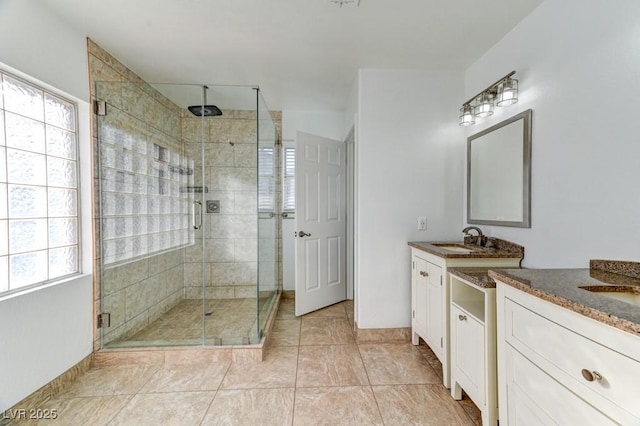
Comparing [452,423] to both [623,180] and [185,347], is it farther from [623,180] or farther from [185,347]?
[185,347]

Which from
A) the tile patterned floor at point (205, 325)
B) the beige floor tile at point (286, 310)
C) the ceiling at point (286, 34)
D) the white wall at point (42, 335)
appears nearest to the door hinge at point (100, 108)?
the ceiling at point (286, 34)

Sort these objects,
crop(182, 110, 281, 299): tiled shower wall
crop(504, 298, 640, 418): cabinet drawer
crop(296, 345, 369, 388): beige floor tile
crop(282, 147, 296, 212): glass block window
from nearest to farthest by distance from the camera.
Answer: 1. crop(504, 298, 640, 418): cabinet drawer
2. crop(296, 345, 369, 388): beige floor tile
3. crop(182, 110, 281, 299): tiled shower wall
4. crop(282, 147, 296, 212): glass block window

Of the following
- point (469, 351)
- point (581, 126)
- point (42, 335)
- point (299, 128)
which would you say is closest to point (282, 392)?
point (469, 351)

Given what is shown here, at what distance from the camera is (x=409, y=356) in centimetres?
221

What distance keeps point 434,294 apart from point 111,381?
230 cm

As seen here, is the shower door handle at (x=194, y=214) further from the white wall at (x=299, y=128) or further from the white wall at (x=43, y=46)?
the white wall at (x=43, y=46)

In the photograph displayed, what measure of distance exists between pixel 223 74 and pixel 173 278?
7.06 feet

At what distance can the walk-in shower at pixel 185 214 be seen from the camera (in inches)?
89.4

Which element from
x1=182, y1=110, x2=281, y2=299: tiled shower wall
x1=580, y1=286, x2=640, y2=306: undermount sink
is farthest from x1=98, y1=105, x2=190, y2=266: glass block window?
x1=580, y1=286, x2=640, y2=306: undermount sink

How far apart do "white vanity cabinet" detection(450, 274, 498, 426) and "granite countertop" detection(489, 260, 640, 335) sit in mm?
258

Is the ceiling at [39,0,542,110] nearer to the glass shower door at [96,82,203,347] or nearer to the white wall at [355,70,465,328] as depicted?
the white wall at [355,70,465,328]

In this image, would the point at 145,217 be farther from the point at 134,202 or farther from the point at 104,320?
the point at 104,320

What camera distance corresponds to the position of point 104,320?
2141mm

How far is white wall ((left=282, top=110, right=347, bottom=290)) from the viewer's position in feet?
11.7
